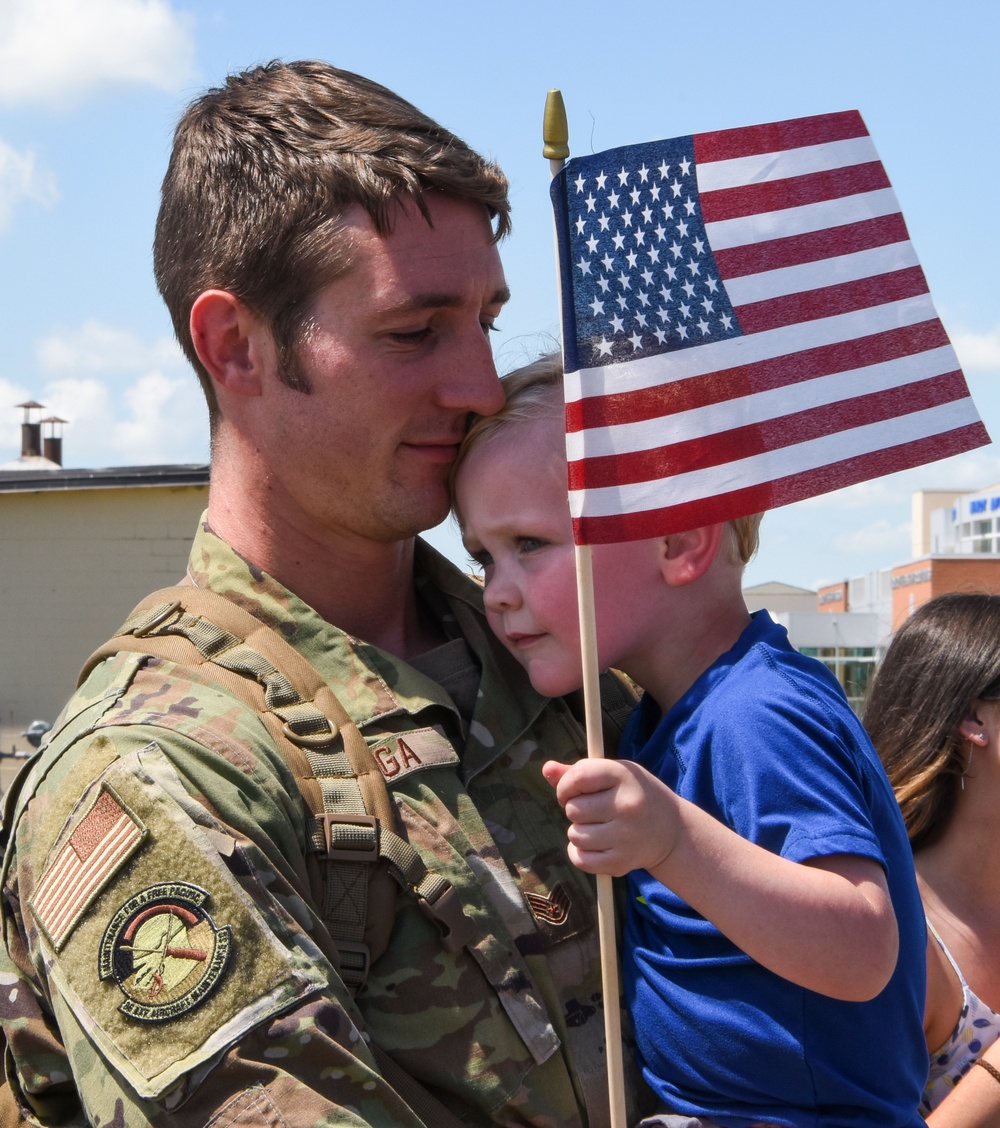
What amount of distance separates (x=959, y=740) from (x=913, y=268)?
6.56 feet

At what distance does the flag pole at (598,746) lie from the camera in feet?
7.39

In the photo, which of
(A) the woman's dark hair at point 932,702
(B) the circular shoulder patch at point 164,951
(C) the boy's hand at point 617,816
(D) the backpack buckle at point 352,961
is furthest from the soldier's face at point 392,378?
(A) the woman's dark hair at point 932,702

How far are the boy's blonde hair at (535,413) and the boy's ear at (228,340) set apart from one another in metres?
0.49

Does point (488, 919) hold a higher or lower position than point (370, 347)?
lower

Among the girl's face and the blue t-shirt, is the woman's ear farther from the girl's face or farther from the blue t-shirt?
the girl's face

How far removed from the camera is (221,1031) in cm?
194

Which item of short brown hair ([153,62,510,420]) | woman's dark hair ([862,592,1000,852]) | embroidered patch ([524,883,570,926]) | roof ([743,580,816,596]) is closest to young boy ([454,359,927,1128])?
embroidered patch ([524,883,570,926])

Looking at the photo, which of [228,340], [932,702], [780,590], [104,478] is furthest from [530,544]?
[780,590]

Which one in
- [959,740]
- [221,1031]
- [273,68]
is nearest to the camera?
[221,1031]

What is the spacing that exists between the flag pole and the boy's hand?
55 millimetres

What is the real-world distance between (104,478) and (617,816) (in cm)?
1493

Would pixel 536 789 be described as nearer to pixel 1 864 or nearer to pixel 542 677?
pixel 542 677

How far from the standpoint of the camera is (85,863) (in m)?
2.04

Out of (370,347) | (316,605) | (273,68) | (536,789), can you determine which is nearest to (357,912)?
(536,789)
